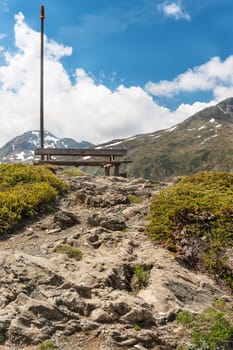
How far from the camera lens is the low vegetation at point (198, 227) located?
37.7 ft

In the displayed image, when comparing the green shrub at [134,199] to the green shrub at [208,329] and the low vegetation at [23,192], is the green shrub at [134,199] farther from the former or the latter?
the green shrub at [208,329]

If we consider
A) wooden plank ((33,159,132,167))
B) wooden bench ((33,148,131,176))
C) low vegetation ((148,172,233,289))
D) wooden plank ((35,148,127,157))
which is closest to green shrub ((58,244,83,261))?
low vegetation ((148,172,233,289))

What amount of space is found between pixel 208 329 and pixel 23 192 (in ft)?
31.9

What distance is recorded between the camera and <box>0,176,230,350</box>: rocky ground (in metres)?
7.96

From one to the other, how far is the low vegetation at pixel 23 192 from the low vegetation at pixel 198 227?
4673 mm

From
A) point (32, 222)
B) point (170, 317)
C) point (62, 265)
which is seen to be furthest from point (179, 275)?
point (32, 222)

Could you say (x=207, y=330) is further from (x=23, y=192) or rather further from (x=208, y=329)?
(x=23, y=192)

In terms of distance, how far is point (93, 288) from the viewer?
9453 millimetres

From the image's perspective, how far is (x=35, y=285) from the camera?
9133mm

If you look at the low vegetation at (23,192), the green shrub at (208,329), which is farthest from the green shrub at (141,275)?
the low vegetation at (23,192)

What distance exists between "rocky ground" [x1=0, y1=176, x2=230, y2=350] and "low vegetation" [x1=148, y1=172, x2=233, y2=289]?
452 mm

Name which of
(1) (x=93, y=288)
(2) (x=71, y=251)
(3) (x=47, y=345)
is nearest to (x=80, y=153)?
(2) (x=71, y=251)

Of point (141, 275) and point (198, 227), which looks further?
point (198, 227)

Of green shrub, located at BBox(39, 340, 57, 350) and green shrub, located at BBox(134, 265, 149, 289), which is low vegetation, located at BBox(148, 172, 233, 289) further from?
green shrub, located at BBox(39, 340, 57, 350)
